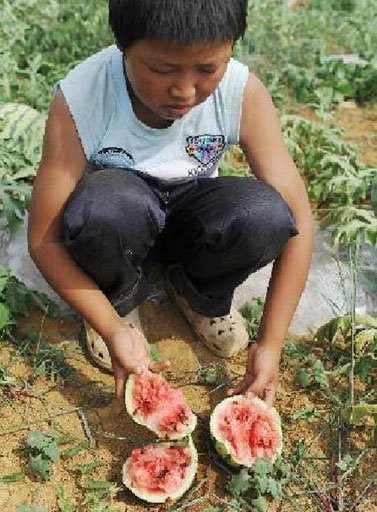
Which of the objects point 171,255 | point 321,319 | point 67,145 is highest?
point 67,145

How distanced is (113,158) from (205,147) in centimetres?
35

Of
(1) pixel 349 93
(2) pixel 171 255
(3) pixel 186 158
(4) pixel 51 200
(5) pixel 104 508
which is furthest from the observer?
(1) pixel 349 93

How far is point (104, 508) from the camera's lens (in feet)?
8.71

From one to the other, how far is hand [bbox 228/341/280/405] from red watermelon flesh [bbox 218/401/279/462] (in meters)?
0.07

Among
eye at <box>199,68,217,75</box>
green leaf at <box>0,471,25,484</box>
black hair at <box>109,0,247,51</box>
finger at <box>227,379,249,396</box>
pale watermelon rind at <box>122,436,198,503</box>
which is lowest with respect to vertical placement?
green leaf at <box>0,471,25,484</box>

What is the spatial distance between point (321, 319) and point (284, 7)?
144 inches

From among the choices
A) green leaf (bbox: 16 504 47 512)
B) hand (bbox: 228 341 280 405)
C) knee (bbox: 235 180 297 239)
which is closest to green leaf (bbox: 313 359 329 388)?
hand (bbox: 228 341 280 405)

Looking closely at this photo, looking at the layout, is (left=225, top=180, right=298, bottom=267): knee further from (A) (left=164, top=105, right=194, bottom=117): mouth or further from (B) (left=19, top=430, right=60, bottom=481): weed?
(B) (left=19, top=430, right=60, bottom=481): weed

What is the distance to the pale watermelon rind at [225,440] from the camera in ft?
8.94

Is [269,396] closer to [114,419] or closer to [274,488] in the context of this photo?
[274,488]

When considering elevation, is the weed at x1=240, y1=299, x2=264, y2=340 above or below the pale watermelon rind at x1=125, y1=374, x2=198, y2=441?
below

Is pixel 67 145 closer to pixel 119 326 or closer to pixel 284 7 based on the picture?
pixel 119 326

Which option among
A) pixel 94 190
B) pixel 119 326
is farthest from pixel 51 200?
pixel 119 326

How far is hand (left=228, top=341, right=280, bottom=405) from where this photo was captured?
9.37 feet
